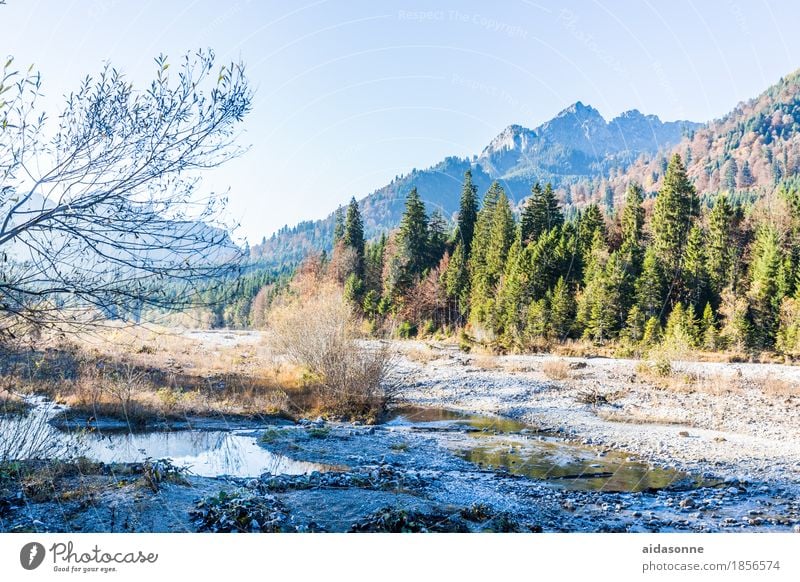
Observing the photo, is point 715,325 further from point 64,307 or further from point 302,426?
point 64,307

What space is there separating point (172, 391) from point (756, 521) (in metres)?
15.5

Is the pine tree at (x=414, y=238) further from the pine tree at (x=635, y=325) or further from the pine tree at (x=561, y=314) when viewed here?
the pine tree at (x=635, y=325)

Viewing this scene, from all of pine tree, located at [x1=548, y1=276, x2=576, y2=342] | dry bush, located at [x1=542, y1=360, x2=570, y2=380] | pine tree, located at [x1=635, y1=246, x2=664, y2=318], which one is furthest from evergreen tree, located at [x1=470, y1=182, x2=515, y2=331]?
dry bush, located at [x1=542, y1=360, x2=570, y2=380]

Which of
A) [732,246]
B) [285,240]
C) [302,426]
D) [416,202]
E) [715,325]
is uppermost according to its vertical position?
[285,240]

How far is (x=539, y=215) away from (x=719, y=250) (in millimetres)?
14060

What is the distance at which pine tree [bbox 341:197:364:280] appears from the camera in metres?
49.9

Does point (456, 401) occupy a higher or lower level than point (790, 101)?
lower

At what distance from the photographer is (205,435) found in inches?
477

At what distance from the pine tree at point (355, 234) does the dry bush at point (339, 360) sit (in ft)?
105

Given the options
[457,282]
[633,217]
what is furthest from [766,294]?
[457,282]

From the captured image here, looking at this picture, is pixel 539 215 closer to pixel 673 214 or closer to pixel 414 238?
pixel 673 214

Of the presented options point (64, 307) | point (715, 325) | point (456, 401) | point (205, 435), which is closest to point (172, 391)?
point (205, 435)

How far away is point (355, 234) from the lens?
51.1 metres

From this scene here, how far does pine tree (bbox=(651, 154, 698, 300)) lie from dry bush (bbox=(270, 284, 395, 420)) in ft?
83.7
